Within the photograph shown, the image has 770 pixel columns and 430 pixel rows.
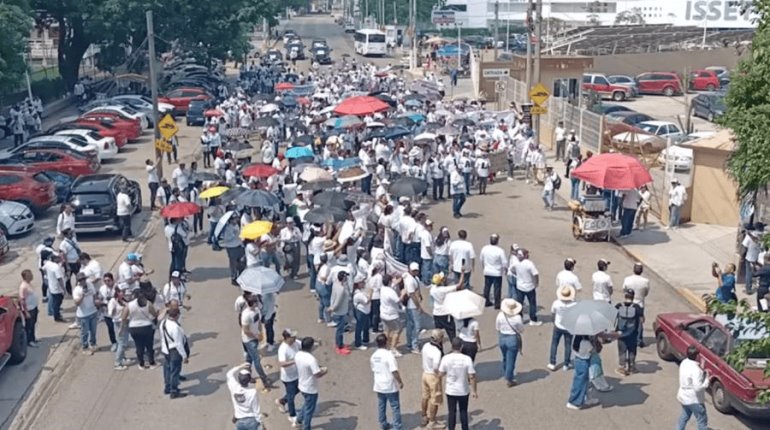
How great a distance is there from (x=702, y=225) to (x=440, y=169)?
286 inches

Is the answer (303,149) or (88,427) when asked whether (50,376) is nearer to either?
(88,427)

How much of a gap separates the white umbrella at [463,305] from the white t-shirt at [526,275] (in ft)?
7.84

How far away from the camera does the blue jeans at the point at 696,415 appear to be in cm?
1246

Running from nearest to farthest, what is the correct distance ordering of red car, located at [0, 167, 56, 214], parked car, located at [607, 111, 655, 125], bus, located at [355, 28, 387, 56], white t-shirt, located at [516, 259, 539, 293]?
1. white t-shirt, located at [516, 259, 539, 293]
2. red car, located at [0, 167, 56, 214]
3. parked car, located at [607, 111, 655, 125]
4. bus, located at [355, 28, 387, 56]

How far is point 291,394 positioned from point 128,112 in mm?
31295

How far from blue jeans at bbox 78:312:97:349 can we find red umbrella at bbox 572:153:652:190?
11627mm

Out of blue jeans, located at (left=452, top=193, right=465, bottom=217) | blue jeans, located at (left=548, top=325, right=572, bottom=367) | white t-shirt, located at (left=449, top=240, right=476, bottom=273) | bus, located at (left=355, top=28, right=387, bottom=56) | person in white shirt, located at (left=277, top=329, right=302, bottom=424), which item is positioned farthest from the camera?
bus, located at (left=355, top=28, right=387, bottom=56)

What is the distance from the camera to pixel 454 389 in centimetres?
1268

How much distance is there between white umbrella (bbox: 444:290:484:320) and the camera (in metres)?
14.4

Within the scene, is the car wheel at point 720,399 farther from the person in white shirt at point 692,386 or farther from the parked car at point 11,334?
the parked car at point 11,334

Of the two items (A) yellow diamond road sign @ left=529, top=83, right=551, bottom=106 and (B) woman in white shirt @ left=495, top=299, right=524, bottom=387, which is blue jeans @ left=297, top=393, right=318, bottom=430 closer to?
(B) woman in white shirt @ left=495, top=299, right=524, bottom=387

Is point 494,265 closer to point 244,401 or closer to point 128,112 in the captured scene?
point 244,401

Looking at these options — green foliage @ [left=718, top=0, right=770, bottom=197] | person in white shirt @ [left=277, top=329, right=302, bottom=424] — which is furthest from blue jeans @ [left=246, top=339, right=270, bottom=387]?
green foliage @ [left=718, top=0, right=770, bottom=197]

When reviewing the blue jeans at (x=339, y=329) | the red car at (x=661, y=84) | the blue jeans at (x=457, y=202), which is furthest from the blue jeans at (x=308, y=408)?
the red car at (x=661, y=84)
